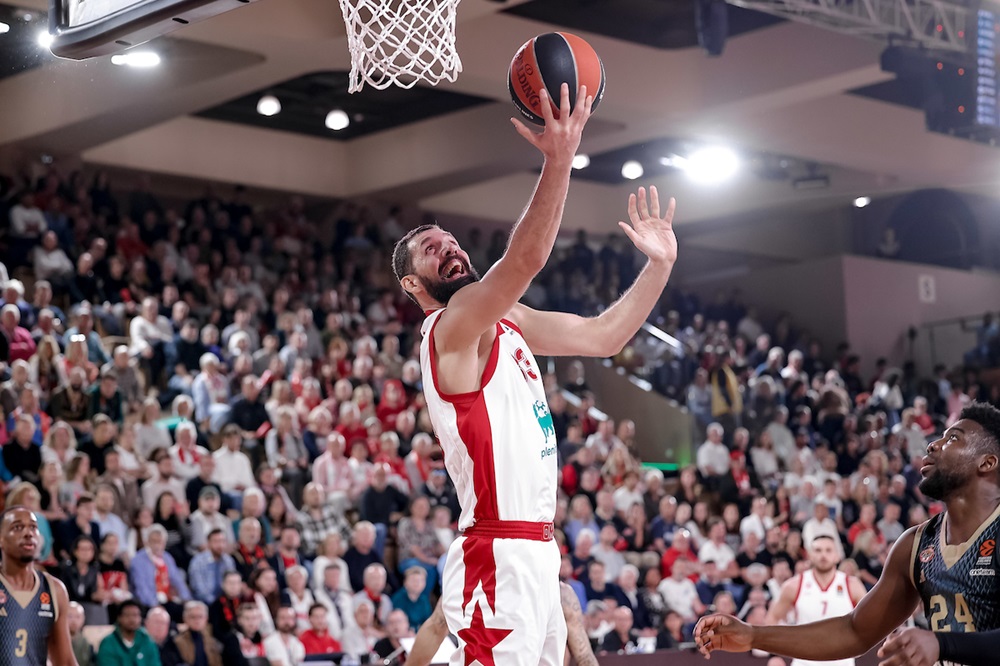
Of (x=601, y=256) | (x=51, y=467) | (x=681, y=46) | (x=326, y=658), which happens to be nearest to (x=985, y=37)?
(x=681, y=46)

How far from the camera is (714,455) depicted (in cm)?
1655

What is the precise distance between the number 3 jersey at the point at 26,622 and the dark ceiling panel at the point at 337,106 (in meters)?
11.7

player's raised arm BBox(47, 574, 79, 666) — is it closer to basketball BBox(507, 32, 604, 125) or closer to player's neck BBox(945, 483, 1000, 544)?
basketball BBox(507, 32, 604, 125)

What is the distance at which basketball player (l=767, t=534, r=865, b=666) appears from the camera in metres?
9.60

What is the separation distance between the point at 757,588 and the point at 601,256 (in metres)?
8.96

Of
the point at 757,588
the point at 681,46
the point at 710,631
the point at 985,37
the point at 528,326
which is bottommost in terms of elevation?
the point at 757,588

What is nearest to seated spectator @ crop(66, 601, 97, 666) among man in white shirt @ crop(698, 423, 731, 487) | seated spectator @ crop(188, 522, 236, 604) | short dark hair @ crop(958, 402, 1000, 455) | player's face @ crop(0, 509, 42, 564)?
seated spectator @ crop(188, 522, 236, 604)

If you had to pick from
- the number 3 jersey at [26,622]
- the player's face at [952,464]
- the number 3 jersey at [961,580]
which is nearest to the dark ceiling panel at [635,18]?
the number 3 jersey at [26,622]

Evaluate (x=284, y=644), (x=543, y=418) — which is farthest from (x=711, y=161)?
(x=543, y=418)

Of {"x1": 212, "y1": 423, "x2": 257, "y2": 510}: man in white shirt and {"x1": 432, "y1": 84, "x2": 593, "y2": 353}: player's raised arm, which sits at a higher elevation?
{"x1": 432, "y1": 84, "x2": 593, "y2": 353}: player's raised arm

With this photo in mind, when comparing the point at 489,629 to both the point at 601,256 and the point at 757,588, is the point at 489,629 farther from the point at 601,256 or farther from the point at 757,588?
the point at 601,256

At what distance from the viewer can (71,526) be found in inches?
408

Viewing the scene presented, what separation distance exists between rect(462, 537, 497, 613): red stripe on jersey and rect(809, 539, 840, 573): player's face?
5871 millimetres

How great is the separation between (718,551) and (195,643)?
6286 mm
